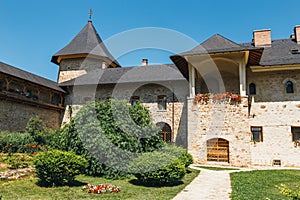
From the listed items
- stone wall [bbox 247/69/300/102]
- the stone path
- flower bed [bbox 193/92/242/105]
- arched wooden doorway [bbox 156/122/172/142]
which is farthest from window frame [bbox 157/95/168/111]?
the stone path

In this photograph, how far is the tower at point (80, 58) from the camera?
74.3ft

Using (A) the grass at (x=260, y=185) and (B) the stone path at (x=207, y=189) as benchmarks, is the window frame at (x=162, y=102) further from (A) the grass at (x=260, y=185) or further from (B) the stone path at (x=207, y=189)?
(A) the grass at (x=260, y=185)

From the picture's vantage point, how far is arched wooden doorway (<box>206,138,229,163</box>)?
1245 cm

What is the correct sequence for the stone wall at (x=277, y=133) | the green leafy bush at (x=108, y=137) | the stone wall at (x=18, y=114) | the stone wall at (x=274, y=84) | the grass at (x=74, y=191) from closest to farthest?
the grass at (x=74, y=191) < the green leafy bush at (x=108, y=137) < the stone wall at (x=277, y=133) < the stone wall at (x=274, y=84) < the stone wall at (x=18, y=114)

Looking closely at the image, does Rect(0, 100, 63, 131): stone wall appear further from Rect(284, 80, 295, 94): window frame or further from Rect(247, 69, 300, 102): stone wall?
Rect(284, 80, 295, 94): window frame

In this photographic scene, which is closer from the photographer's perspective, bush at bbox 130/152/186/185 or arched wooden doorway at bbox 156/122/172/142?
bush at bbox 130/152/186/185

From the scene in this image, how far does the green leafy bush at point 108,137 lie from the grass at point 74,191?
898 millimetres

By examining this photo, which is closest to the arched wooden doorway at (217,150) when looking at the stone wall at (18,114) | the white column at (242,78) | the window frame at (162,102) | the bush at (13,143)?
the white column at (242,78)

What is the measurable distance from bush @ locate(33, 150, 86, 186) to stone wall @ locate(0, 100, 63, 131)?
9.91 meters

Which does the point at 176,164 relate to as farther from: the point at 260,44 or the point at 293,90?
the point at 260,44

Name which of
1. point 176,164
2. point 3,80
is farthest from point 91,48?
point 176,164

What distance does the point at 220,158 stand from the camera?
Answer: 1250cm

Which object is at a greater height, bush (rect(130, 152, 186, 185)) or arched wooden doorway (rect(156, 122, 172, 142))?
arched wooden doorway (rect(156, 122, 172, 142))

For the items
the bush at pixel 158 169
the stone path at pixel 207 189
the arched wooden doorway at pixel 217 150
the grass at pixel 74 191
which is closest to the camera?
the grass at pixel 74 191
